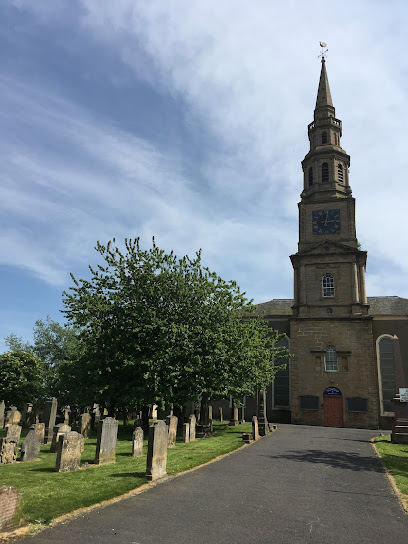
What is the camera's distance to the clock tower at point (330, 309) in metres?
31.8

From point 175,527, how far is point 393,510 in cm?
461

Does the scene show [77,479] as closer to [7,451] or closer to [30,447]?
[30,447]

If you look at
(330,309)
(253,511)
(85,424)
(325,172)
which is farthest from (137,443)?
(325,172)

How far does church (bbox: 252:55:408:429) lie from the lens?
3178 centimetres

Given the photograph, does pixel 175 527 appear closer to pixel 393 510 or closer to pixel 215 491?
pixel 215 491

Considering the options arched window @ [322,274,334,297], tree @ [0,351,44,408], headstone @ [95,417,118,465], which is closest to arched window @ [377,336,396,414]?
arched window @ [322,274,334,297]

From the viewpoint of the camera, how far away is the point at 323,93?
139ft

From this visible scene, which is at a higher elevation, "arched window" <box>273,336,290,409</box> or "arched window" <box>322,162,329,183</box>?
"arched window" <box>322,162,329,183</box>

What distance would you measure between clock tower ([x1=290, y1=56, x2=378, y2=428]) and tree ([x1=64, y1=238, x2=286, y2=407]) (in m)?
9.29

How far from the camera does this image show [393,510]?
26.3 ft

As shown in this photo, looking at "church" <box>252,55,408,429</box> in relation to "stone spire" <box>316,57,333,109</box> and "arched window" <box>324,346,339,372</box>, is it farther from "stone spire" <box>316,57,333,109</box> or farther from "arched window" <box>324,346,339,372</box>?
"stone spire" <box>316,57,333,109</box>

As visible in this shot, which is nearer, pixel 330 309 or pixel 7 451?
pixel 7 451

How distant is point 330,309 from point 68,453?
27732 mm

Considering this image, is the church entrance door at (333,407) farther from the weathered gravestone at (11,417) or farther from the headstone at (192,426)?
the weathered gravestone at (11,417)
